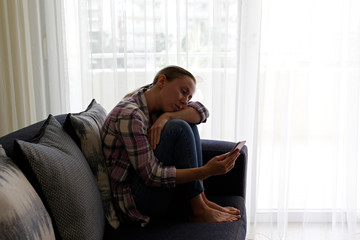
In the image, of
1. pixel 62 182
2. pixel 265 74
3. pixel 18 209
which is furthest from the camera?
pixel 265 74

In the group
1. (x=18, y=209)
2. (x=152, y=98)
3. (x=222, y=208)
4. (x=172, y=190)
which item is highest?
(x=152, y=98)

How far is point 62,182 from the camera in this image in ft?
4.59

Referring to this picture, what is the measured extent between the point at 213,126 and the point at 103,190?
3.85ft

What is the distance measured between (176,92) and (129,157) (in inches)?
14.1

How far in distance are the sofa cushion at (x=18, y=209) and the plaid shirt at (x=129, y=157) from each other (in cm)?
50

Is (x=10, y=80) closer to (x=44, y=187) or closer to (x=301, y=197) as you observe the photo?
(x=44, y=187)

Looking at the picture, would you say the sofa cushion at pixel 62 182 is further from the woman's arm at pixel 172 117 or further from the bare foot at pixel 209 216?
the bare foot at pixel 209 216

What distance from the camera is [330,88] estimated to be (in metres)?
2.76

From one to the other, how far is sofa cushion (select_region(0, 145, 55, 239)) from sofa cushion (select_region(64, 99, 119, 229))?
421 millimetres

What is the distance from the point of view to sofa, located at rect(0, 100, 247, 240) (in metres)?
1.15

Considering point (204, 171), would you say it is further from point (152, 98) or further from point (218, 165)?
point (152, 98)

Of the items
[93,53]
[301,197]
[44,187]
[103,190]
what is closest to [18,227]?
[44,187]

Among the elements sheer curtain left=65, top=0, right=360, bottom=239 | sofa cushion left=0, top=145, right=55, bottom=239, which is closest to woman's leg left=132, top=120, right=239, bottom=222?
sofa cushion left=0, top=145, right=55, bottom=239

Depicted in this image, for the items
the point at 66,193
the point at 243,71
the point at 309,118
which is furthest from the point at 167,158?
the point at 309,118
